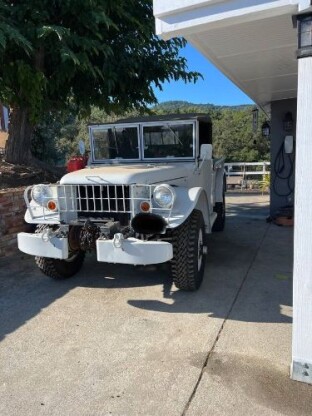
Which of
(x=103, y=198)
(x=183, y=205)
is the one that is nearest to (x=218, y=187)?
(x=183, y=205)

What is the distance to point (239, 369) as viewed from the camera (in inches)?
105

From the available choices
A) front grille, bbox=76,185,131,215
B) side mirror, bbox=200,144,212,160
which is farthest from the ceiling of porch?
front grille, bbox=76,185,131,215

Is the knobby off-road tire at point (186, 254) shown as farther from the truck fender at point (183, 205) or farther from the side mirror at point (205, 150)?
the side mirror at point (205, 150)

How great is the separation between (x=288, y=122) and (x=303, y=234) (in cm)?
572

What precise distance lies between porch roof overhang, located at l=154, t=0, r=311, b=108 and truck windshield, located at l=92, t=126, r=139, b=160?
1550 mm

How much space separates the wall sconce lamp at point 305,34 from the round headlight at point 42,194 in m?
2.91

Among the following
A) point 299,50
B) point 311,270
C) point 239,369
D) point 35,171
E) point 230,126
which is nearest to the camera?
point 299,50

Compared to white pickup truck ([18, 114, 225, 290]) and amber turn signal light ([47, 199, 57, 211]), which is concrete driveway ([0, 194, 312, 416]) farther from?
amber turn signal light ([47, 199, 57, 211])

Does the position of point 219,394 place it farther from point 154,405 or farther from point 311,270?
point 311,270

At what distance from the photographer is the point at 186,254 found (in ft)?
12.4

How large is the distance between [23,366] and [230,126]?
31.7 meters

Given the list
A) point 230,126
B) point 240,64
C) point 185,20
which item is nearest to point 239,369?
point 185,20

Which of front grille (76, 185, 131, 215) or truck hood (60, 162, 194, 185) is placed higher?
truck hood (60, 162, 194, 185)

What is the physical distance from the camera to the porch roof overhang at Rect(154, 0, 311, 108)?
228cm
